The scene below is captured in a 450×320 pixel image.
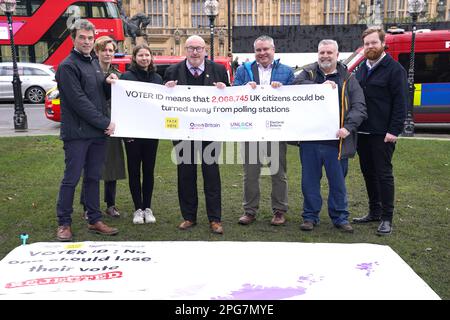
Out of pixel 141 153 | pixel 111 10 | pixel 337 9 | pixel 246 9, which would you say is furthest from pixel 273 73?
pixel 337 9

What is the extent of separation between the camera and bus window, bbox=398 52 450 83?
1352 cm

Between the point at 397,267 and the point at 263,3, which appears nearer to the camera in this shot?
the point at 397,267

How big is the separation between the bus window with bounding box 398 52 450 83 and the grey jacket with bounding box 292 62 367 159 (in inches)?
378

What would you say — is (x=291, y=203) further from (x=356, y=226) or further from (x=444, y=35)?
Answer: (x=444, y=35)

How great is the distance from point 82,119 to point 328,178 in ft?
8.51

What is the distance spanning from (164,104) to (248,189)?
134cm

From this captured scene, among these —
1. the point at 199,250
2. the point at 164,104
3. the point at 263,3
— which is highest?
the point at 263,3

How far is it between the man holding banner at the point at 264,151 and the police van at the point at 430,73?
885cm

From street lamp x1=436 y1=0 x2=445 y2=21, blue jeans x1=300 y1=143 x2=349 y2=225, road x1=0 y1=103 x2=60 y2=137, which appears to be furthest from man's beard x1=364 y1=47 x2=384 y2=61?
street lamp x1=436 y1=0 x2=445 y2=21

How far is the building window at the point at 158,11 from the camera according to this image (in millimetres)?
52031

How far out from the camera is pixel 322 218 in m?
5.70

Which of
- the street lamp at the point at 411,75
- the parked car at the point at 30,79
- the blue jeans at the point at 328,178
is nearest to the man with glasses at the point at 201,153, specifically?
the blue jeans at the point at 328,178
